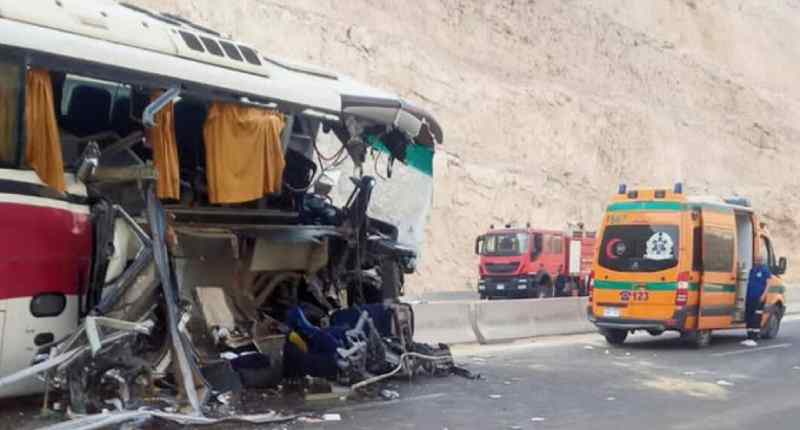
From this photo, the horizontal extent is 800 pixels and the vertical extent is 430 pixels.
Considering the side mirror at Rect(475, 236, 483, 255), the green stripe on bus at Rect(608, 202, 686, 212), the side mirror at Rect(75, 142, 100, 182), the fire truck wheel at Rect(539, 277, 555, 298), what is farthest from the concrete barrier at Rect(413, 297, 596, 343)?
the fire truck wheel at Rect(539, 277, 555, 298)

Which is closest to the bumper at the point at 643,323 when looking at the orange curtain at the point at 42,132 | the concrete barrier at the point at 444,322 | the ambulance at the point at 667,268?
the ambulance at the point at 667,268

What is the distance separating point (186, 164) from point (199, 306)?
1.47 metres

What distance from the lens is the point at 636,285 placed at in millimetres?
16250

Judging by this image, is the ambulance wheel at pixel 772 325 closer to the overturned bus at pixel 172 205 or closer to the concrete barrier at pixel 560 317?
the concrete barrier at pixel 560 317

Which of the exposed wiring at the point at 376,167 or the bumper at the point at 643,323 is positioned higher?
the exposed wiring at the point at 376,167

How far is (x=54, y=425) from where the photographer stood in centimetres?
717

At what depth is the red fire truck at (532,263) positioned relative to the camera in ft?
97.1

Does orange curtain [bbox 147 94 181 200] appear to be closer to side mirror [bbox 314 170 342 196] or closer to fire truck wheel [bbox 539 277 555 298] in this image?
side mirror [bbox 314 170 342 196]

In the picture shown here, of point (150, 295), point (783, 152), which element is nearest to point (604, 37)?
point (783, 152)

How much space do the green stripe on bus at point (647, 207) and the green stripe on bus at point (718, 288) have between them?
4.75ft

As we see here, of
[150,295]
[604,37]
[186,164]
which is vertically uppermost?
[604,37]

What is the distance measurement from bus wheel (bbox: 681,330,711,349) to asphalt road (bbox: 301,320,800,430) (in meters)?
0.39

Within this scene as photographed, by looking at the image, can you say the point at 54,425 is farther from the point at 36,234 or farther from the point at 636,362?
the point at 636,362

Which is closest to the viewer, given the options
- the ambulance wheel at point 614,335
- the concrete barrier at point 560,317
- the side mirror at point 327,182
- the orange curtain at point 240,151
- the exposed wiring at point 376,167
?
the orange curtain at point 240,151
